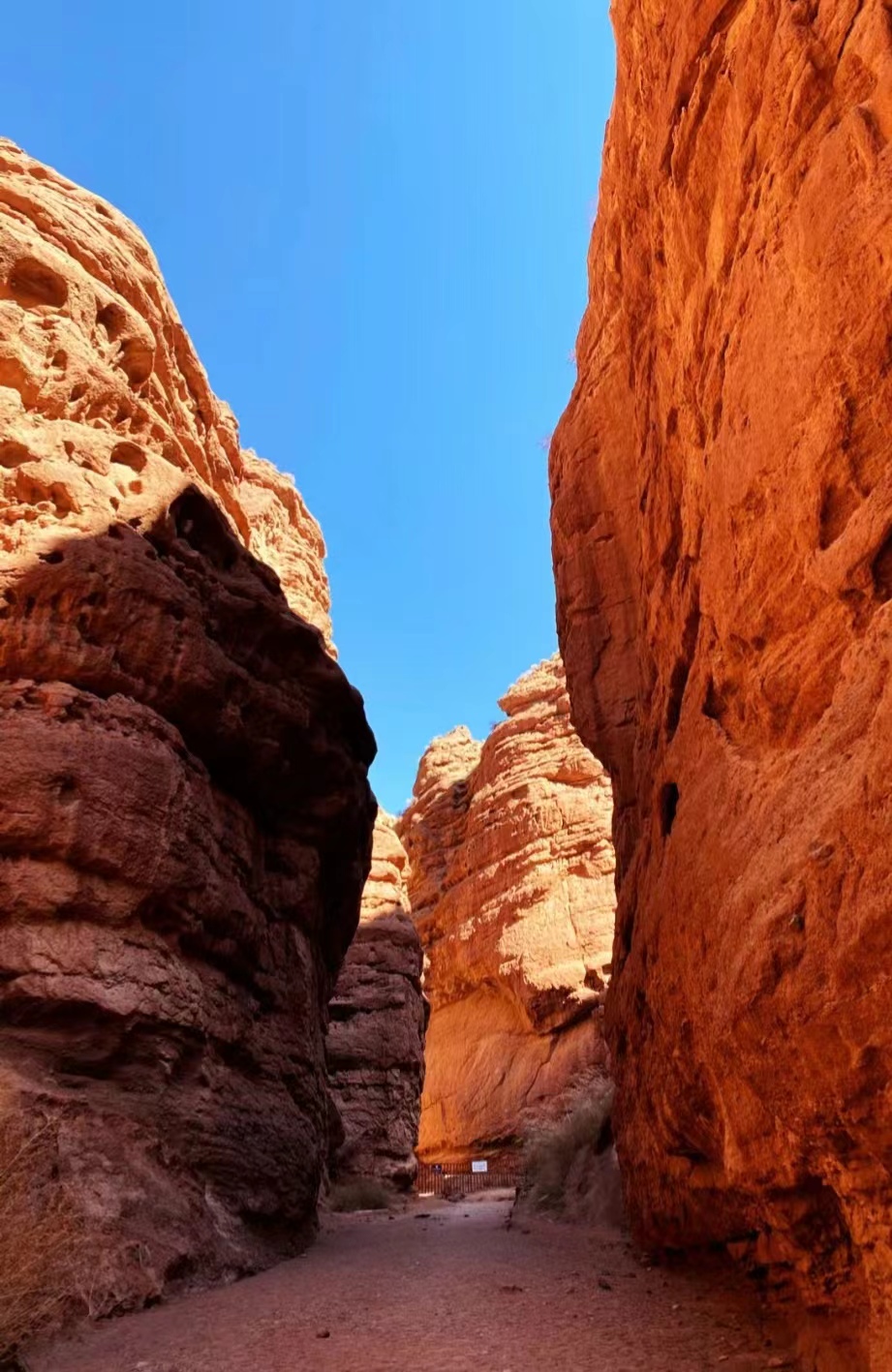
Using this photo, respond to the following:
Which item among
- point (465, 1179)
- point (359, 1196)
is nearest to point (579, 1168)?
point (359, 1196)

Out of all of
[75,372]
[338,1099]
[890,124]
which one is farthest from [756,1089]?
[338,1099]

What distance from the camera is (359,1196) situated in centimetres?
1953

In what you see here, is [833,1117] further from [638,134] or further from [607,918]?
[607,918]

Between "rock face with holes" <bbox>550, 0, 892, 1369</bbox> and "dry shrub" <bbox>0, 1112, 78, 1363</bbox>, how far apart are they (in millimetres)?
4727

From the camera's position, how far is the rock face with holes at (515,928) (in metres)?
30.3

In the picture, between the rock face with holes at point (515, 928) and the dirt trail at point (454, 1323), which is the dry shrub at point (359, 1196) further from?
the dirt trail at point (454, 1323)

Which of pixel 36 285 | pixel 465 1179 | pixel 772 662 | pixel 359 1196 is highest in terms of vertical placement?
pixel 36 285

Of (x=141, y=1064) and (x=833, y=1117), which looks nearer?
(x=833, y=1117)

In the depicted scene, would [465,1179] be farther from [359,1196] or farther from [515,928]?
[359,1196]

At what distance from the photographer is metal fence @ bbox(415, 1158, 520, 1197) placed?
27.6m

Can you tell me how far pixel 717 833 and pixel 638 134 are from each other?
8.66 m

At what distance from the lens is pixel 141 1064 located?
929 cm

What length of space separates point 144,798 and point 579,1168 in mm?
10377

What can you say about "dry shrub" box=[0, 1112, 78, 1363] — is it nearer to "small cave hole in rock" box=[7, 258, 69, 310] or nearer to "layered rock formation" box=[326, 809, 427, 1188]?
"small cave hole in rock" box=[7, 258, 69, 310]
